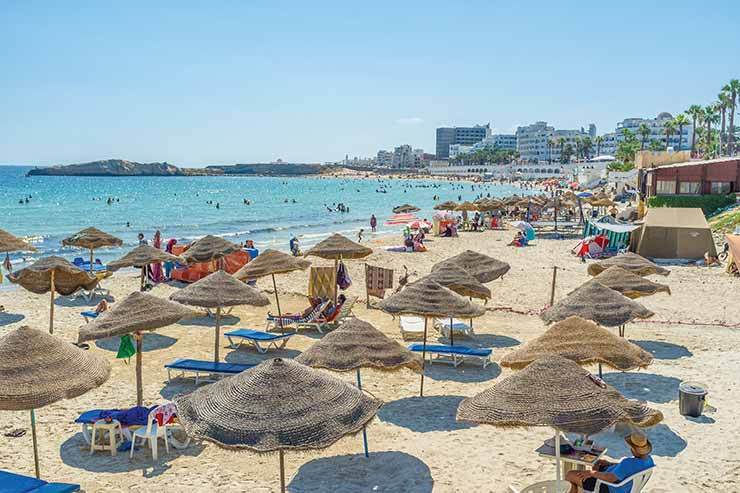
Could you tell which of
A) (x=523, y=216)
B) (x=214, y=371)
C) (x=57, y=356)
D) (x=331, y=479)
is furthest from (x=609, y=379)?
(x=523, y=216)

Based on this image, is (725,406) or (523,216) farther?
(523,216)

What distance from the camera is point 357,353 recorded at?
29.2 ft

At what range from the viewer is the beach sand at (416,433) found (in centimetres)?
785

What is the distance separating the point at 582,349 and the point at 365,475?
3.43 meters

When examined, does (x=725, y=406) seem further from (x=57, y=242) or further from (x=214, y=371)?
(x=57, y=242)

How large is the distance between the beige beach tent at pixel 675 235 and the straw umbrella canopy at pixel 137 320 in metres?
21.5

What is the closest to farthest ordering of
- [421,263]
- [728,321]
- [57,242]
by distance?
[728,321], [421,263], [57,242]

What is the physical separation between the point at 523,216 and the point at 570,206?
5.12m

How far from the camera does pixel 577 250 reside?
28.8 metres

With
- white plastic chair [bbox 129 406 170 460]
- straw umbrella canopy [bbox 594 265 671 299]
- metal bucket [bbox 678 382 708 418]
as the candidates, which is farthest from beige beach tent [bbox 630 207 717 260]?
white plastic chair [bbox 129 406 170 460]

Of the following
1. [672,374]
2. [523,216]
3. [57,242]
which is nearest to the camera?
[672,374]

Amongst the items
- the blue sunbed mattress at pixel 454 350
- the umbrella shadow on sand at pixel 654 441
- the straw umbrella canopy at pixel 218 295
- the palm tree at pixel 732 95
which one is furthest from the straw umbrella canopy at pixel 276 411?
the palm tree at pixel 732 95

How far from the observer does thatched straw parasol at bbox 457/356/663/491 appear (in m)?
6.41

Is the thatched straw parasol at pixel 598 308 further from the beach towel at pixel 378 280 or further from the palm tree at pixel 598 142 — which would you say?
the palm tree at pixel 598 142
